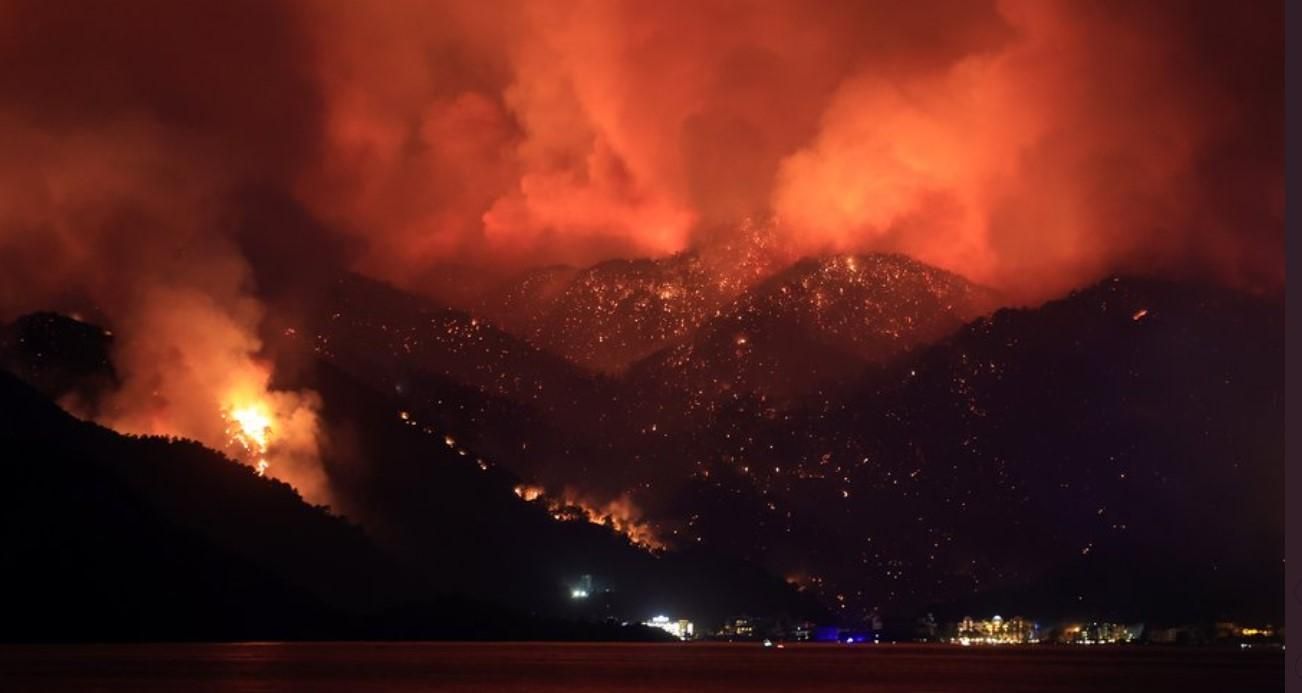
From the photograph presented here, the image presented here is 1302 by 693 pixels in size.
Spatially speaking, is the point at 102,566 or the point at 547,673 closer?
the point at 547,673

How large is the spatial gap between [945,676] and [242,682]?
49.6m

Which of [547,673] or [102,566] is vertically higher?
[102,566]

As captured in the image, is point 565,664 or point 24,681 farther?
point 565,664

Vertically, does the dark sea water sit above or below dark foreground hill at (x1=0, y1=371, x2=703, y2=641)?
below

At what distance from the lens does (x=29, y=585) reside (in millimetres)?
170750

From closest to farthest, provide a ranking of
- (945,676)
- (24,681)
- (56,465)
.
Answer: (24,681)
(945,676)
(56,465)

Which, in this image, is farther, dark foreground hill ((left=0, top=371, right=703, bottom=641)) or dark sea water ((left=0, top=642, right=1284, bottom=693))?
dark foreground hill ((left=0, top=371, right=703, bottom=641))

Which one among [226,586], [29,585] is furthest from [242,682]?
[226,586]

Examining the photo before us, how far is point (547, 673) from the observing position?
11044 centimetres

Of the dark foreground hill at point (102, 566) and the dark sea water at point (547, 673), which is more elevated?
the dark foreground hill at point (102, 566)

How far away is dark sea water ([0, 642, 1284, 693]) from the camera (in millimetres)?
87625

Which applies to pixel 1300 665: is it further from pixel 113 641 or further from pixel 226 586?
pixel 226 586

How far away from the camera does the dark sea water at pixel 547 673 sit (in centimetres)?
8762

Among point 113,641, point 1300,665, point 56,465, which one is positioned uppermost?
point 56,465
